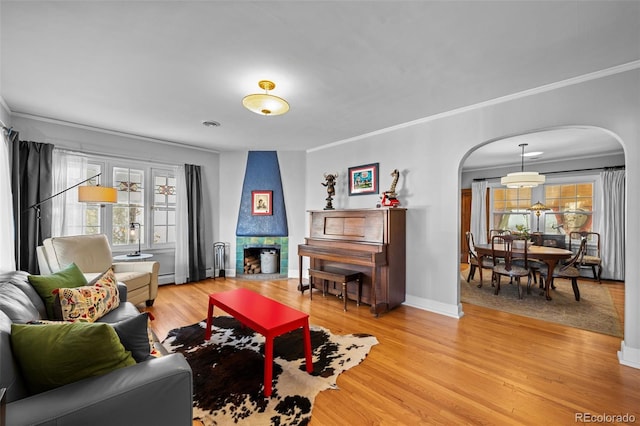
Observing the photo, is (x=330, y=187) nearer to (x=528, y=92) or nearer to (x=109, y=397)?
(x=528, y=92)

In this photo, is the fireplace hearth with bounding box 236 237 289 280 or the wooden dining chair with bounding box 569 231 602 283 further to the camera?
the fireplace hearth with bounding box 236 237 289 280

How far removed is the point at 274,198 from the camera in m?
5.45

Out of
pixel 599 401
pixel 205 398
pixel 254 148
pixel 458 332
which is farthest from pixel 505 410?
pixel 254 148

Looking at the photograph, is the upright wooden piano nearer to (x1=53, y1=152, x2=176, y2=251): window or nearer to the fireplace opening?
the fireplace opening

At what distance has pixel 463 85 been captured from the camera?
8.86 feet

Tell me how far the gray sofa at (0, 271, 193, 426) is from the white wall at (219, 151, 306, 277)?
13.8 ft

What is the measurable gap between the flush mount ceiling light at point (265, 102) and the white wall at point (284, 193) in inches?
111

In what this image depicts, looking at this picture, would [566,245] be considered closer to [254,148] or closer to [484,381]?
[484,381]

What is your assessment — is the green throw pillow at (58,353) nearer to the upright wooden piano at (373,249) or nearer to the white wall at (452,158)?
the upright wooden piano at (373,249)

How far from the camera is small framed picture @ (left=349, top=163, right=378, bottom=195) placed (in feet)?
14.0

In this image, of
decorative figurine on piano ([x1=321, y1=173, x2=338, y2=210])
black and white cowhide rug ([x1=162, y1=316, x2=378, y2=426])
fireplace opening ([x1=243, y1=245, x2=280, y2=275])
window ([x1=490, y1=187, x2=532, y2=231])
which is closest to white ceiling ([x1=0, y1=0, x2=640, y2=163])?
decorative figurine on piano ([x1=321, y1=173, x2=338, y2=210])

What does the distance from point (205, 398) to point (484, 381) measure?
6.63ft

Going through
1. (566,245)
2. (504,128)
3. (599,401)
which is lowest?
(599,401)

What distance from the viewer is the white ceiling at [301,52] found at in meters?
1.73
